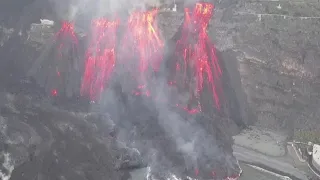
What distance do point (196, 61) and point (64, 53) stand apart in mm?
19589

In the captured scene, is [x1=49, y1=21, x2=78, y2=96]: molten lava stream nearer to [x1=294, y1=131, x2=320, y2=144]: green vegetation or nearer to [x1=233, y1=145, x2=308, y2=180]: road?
[x1=233, y1=145, x2=308, y2=180]: road

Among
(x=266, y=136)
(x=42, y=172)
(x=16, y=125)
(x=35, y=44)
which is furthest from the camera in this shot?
(x=35, y=44)

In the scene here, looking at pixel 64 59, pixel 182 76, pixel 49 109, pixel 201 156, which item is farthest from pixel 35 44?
pixel 201 156

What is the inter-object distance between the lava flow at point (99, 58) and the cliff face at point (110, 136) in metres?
2.71

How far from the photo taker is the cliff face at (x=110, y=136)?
157 feet

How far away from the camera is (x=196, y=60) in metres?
63.6

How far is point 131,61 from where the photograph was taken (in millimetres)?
65500

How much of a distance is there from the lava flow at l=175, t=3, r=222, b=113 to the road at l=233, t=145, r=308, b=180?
764 centimetres

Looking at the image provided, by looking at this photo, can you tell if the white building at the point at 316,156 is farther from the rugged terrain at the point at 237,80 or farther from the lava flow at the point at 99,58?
the lava flow at the point at 99,58

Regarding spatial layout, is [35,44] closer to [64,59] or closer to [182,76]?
[64,59]

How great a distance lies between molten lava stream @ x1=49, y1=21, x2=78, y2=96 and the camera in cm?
6363

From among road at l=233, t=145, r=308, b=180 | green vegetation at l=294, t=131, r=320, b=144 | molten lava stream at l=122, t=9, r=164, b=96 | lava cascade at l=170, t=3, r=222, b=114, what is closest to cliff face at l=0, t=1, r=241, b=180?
lava cascade at l=170, t=3, r=222, b=114

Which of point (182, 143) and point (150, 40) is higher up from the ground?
point (150, 40)

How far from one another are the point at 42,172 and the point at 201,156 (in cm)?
1737
